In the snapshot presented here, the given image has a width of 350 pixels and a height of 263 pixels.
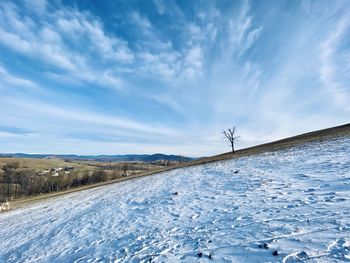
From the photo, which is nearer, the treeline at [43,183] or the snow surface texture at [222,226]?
the snow surface texture at [222,226]

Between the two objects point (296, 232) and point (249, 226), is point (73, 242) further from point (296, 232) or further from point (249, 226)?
point (296, 232)

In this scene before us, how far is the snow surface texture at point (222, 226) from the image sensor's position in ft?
20.3

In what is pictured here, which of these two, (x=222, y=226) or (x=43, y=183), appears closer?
(x=222, y=226)

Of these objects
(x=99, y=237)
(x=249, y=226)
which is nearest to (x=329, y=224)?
(x=249, y=226)

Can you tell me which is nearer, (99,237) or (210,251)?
(210,251)

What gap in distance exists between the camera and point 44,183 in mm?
98625

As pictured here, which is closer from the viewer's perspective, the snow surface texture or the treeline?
the snow surface texture

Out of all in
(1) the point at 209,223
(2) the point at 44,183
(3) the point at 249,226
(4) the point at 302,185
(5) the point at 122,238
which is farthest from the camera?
(2) the point at 44,183

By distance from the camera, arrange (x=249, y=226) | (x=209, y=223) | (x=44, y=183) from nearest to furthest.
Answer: (x=249, y=226)
(x=209, y=223)
(x=44, y=183)

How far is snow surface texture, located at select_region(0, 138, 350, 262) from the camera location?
620cm

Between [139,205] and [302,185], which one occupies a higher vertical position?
[302,185]

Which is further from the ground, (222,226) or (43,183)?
(43,183)

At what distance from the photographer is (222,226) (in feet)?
26.8

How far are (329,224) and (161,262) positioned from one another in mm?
4810
